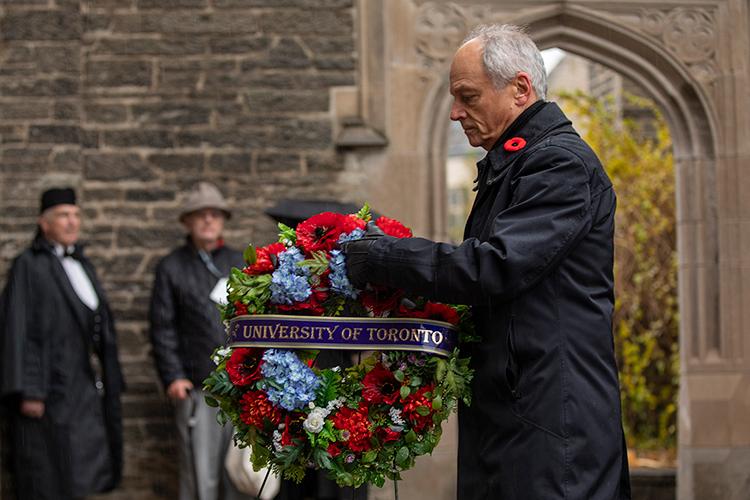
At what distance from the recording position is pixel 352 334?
3039 millimetres

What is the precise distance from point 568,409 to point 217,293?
4652 mm

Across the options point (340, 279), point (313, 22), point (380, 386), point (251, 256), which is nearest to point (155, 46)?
point (313, 22)

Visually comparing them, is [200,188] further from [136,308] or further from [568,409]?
[568,409]

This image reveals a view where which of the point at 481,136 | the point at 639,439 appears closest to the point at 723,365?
the point at 639,439

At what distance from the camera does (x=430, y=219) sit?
7.79 meters

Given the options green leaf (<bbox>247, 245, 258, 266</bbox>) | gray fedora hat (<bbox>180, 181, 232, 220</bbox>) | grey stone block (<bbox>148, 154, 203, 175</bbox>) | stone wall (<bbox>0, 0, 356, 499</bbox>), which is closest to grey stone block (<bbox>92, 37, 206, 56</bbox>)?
stone wall (<bbox>0, 0, 356, 499</bbox>)

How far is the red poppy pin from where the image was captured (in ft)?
9.71

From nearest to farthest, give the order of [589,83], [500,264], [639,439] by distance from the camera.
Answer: [500,264] → [639,439] → [589,83]

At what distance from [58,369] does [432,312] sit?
4.47 m

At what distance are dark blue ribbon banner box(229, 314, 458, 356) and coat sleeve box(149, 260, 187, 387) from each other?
416cm

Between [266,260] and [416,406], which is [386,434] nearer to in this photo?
[416,406]

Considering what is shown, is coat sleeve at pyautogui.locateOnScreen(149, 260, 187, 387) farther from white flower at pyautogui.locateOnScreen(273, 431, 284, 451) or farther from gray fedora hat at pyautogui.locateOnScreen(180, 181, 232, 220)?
white flower at pyautogui.locateOnScreen(273, 431, 284, 451)

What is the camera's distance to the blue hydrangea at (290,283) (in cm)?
309

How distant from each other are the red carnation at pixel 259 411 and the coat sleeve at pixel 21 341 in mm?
4124
